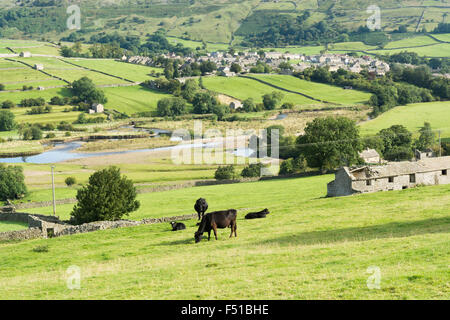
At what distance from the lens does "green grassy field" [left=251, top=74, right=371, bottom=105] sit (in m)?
162

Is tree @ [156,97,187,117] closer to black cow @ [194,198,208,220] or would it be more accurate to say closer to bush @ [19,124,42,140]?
bush @ [19,124,42,140]

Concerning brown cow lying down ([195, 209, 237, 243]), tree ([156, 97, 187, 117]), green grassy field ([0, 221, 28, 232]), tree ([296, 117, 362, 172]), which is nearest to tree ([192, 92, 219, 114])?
tree ([156, 97, 187, 117])

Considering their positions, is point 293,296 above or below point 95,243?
above

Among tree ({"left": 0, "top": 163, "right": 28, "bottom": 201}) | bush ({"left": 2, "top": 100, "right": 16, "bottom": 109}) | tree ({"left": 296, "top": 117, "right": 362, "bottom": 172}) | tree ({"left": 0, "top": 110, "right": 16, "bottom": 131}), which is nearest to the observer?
tree ({"left": 0, "top": 163, "right": 28, "bottom": 201})

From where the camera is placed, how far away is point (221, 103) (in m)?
164

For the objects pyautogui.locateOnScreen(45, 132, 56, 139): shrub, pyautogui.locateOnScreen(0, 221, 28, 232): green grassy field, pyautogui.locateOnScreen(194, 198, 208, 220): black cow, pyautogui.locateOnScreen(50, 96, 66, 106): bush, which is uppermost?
pyautogui.locateOnScreen(50, 96, 66, 106): bush

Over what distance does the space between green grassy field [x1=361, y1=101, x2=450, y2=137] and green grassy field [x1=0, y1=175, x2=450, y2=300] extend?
72.6 m

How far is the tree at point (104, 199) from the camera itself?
1656 inches

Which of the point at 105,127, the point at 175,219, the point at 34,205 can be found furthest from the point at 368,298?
the point at 105,127

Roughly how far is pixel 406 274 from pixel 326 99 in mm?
148514

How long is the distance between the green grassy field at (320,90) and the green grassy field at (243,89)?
4954 mm

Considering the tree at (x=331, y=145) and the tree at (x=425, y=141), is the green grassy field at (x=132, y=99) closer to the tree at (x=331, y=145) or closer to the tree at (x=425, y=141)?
the tree at (x=425, y=141)

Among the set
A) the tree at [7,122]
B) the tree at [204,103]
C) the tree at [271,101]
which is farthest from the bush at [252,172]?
the tree at [271,101]

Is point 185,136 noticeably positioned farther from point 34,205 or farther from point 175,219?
point 175,219
